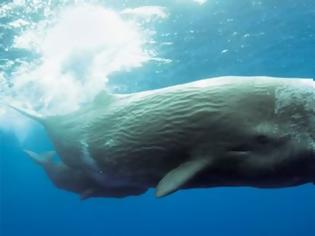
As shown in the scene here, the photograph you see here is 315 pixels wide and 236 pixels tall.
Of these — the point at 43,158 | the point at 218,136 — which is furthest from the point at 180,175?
the point at 43,158

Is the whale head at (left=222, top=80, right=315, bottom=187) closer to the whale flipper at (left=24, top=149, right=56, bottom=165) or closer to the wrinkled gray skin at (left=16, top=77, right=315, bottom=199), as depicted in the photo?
the wrinkled gray skin at (left=16, top=77, right=315, bottom=199)

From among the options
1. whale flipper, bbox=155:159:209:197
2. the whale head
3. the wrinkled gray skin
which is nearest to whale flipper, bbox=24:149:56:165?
the wrinkled gray skin

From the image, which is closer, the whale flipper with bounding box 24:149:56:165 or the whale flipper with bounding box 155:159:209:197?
the whale flipper with bounding box 155:159:209:197

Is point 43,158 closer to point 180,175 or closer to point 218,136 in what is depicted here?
point 180,175

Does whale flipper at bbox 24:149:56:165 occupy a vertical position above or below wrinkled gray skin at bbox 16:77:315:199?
above

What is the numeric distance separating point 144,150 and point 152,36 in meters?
17.7

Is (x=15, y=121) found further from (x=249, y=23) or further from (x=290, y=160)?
(x=290, y=160)

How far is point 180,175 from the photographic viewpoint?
186 inches

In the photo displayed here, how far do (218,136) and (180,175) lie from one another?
647mm

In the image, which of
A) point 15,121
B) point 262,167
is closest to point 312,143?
point 262,167

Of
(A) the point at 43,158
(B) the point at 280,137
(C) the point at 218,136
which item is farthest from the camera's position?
(A) the point at 43,158

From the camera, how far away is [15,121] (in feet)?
129

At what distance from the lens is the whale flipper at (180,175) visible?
14.9 feet

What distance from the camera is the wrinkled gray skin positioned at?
461cm
